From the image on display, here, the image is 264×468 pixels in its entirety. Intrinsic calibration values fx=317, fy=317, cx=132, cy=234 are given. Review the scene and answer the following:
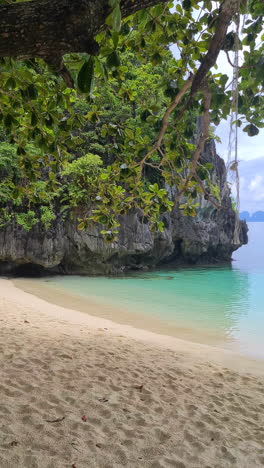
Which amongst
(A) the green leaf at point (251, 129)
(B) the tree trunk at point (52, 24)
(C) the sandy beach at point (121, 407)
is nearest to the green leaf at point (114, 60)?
(B) the tree trunk at point (52, 24)

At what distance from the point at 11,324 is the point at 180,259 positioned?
24.6 meters

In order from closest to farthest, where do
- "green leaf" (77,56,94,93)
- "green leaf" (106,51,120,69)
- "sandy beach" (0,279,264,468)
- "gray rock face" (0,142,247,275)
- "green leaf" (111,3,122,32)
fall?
"green leaf" (111,3,122,32)
"green leaf" (77,56,94,93)
"green leaf" (106,51,120,69)
"sandy beach" (0,279,264,468)
"gray rock face" (0,142,247,275)

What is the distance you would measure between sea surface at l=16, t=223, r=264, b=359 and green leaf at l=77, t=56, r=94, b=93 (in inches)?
257

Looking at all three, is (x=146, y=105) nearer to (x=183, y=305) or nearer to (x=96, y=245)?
(x=183, y=305)

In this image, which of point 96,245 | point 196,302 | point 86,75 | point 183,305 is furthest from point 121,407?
point 96,245

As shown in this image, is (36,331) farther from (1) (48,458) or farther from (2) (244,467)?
(2) (244,467)

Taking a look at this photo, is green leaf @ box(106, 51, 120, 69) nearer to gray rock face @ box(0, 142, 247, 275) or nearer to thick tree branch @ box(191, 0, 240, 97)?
thick tree branch @ box(191, 0, 240, 97)

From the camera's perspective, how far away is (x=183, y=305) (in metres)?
12.3

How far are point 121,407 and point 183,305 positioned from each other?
9.56 m

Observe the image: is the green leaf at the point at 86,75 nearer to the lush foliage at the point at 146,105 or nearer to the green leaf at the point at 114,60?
the lush foliage at the point at 146,105

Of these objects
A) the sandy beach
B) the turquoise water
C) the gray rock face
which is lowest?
the turquoise water

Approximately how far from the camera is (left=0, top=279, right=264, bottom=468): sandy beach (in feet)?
7.43

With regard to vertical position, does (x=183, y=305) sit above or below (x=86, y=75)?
below

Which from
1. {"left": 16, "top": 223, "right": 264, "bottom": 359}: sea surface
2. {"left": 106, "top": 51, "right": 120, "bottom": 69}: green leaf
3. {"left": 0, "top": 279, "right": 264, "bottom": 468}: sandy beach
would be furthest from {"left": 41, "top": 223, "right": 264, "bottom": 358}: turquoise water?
{"left": 106, "top": 51, "right": 120, "bottom": 69}: green leaf
